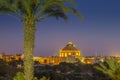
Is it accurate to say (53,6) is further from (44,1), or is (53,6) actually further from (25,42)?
(25,42)

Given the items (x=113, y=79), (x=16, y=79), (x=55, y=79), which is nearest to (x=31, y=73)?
(x=16, y=79)

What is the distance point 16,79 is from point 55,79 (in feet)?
142

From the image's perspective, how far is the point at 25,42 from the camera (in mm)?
16953

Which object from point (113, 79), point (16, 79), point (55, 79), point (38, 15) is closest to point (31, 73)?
point (16, 79)

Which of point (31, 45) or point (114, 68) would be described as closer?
point (31, 45)

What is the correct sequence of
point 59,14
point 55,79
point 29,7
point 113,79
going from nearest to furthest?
1. point 29,7
2. point 59,14
3. point 113,79
4. point 55,79

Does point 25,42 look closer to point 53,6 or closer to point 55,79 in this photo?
point 53,6

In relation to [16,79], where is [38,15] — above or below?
above

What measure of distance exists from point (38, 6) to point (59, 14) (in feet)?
5.08

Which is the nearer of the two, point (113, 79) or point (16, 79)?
point (16, 79)

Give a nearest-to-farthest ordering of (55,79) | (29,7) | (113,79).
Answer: (29,7) → (113,79) → (55,79)

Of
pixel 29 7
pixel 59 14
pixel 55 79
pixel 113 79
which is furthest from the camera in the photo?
pixel 55 79

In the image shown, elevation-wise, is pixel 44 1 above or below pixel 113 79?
above

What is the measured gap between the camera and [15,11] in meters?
17.0
